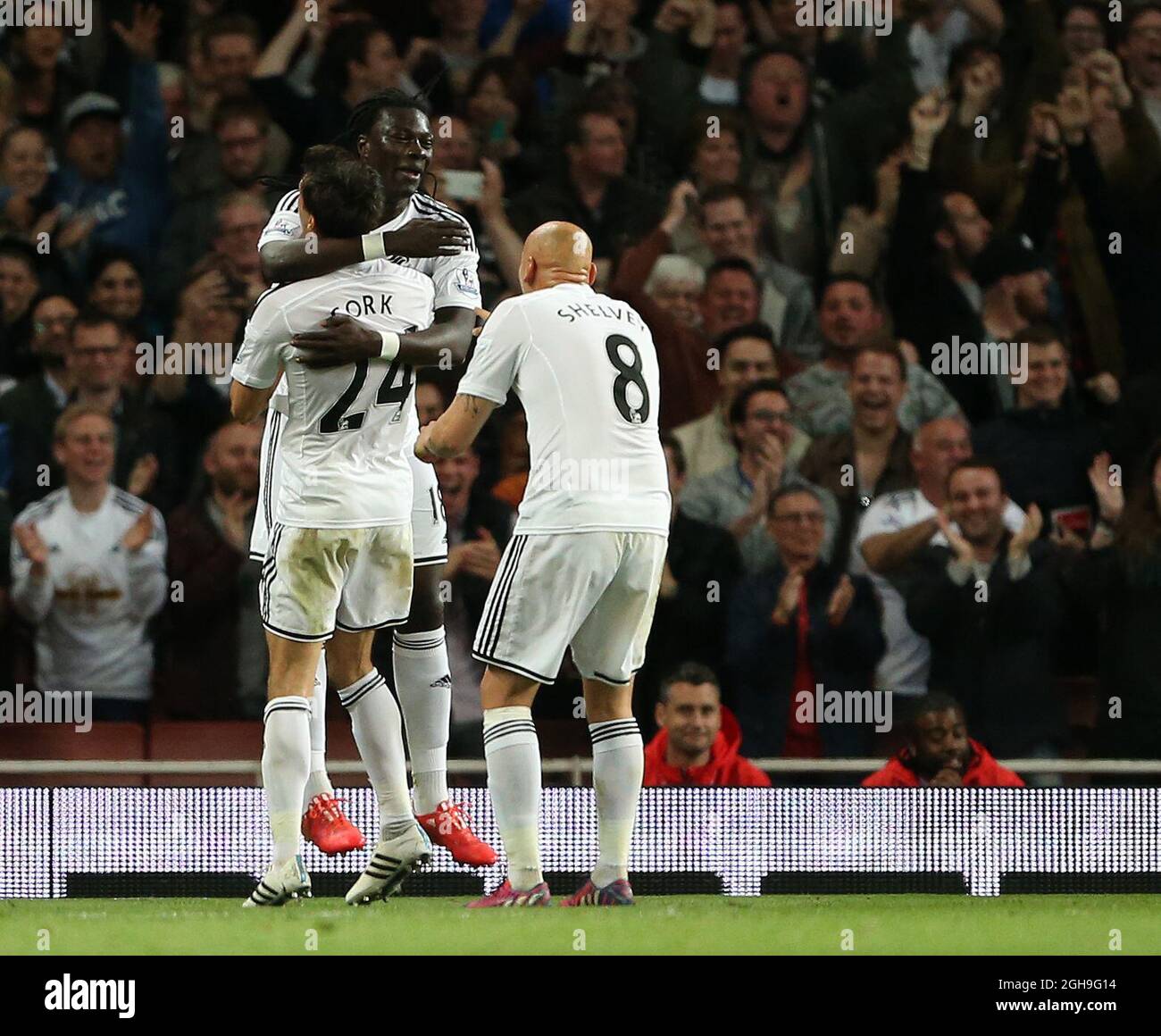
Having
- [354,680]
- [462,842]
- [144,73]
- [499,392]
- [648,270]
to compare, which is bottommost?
[462,842]

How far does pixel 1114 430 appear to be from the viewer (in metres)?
10.6

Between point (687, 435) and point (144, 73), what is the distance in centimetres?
352

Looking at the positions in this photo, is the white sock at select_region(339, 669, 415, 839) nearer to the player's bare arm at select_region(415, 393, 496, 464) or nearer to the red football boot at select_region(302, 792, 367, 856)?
the red football boot at select_region(302, 792, 367, 856)


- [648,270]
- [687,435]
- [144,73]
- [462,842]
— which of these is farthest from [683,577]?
[144,73]

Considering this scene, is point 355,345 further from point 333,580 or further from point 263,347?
point 333,580

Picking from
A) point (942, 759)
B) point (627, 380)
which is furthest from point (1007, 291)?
A: point (627, 380)

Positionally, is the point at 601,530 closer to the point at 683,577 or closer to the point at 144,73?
the point at 683,577

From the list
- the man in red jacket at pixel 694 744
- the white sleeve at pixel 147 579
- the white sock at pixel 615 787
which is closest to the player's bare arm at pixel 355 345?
the white sock at pixel 615 787

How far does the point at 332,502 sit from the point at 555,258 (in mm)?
1070

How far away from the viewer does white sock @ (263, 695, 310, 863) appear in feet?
22.0

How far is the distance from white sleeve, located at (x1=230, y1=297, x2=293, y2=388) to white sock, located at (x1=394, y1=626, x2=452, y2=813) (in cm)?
118

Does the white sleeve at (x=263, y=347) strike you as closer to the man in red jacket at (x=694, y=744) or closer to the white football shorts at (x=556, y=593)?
the white football shorts at (x=556, y=593)

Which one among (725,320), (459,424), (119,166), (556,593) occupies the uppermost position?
(119,166)

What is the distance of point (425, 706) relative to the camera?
7.48 meters
